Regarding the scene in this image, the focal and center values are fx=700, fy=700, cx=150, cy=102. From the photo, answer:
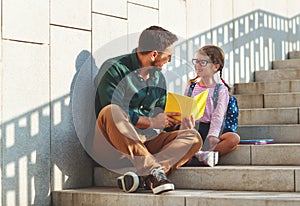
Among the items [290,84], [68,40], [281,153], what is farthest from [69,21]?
[290,84]

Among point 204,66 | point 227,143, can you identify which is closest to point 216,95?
point 204,66

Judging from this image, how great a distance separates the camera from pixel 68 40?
560 centimetres

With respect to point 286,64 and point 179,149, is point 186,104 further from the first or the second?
point 286,64

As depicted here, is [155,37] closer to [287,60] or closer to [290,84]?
[290,84]

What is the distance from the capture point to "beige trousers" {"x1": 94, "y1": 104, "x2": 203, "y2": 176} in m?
5.03

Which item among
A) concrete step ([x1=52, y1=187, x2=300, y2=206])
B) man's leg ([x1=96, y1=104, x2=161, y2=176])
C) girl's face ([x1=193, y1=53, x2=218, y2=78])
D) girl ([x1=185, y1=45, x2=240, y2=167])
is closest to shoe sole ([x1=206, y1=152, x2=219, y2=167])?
girl ([x1=185, y1=45, x2=240, y2=167])

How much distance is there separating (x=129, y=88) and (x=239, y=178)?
1.09 m

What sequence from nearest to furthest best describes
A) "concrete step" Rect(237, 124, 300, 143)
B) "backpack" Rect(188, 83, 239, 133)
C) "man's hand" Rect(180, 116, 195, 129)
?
"man's hand" Rect(180, 116, 195, 129) → "backpack" Rect(188, 83, 239, 133) → "concrete step" Rect(237, 124, 300, 143)

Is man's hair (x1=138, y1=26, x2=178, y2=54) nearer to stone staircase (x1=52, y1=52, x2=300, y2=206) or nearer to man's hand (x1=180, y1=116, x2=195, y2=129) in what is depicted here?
man's hand (x1=180, y1=116, x2=195, y2=129)

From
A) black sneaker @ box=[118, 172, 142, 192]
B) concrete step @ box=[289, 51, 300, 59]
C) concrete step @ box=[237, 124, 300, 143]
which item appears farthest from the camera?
concrete step @ box=[289, 51, 300, 59]

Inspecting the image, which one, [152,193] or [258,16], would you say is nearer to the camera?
[152,193]

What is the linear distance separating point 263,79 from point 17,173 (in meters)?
3.85

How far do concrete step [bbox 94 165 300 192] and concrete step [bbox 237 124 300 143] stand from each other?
982mm

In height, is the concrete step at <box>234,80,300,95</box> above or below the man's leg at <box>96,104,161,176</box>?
above
